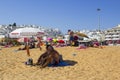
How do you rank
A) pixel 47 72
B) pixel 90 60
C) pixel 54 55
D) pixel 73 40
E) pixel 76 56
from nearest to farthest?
pixel 47 72 < pixel 54 55 < pixel 90 60 < pixel 76 56 < pixel 73 40

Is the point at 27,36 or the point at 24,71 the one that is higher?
the point at 27,36

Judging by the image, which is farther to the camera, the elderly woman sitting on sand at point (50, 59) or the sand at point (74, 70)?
the elderly woman sitting on sand at point (50, 59)

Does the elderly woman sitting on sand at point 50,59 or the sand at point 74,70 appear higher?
the elderly woman sitting on sand at point 50,59

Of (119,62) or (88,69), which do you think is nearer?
(88,69)

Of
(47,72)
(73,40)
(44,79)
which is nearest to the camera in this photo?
(44,79)

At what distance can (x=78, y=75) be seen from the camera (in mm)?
9555

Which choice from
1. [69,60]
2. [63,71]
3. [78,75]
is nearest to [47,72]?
[63,71]

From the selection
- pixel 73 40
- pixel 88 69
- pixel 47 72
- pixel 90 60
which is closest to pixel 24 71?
pixel 47 72

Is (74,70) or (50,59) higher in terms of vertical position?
(50,59)

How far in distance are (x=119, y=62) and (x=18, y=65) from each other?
4.41 m

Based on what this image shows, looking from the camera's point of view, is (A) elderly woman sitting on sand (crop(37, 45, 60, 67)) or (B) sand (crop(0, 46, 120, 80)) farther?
(A) elderly woman sitting on sand (crop(37, 45, 60, 67))

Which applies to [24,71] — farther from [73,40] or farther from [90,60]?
[73,40]

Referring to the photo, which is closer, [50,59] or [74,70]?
[74,70]

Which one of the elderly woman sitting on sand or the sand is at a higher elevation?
the elderly woman sitting on sand
